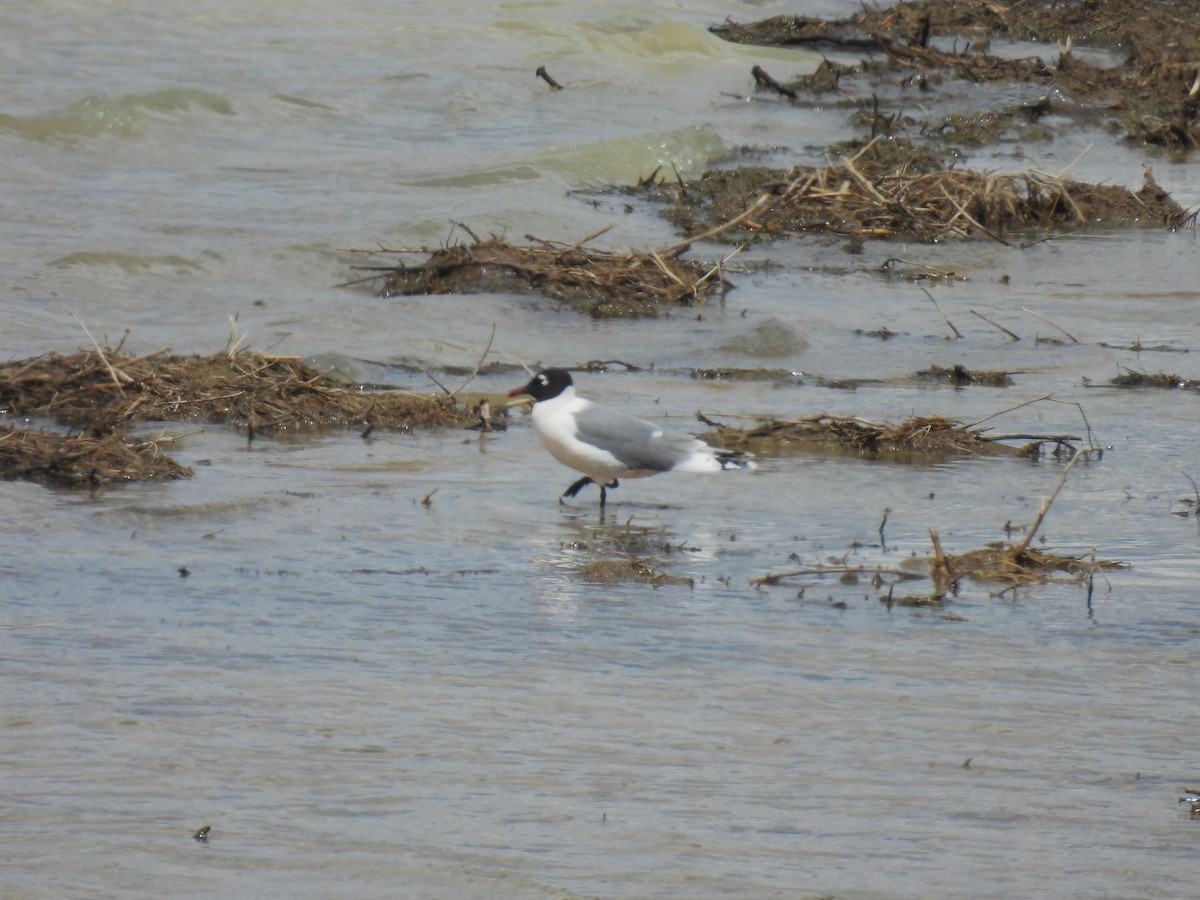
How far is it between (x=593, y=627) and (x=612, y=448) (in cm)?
166

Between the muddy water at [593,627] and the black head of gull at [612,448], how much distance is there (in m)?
0.18

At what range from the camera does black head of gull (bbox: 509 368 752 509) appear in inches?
256

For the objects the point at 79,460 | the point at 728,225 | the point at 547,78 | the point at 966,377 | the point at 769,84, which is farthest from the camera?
the point at 769,84

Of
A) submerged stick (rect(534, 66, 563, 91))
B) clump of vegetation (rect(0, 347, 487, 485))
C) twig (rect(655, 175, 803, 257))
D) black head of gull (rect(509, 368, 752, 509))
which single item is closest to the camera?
black head of gull (rect(509, 368, 752, 509))

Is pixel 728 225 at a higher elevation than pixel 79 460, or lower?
lower

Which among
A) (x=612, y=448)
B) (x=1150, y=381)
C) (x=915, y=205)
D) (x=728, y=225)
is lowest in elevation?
(x=915, y=205)

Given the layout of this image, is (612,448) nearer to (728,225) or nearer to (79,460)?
(79,460)

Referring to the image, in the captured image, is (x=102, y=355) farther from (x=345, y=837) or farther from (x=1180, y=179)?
(x=1180, y=179)

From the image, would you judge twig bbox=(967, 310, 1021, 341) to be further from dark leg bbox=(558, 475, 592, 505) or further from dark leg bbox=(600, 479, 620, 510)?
dark leg bbox=(558, 475, 592, 505)

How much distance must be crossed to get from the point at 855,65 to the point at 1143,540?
48.6 feet

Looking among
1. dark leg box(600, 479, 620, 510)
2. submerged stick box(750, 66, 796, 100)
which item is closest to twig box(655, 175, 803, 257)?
dark leg box(600, 479, 620, 510)

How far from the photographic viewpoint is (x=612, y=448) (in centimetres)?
650

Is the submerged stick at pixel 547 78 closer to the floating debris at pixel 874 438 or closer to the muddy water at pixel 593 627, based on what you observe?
the muddy water at pixel 593 627

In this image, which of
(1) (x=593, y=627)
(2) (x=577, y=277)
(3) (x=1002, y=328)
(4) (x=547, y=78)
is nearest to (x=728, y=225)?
(2) (x=577, y=277)
